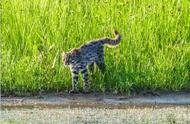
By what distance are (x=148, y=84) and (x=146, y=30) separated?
Answer: 0.76 metres

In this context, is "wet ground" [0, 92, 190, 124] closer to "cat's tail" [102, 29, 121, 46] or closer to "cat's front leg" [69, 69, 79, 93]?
"cat's front leg" [69, 69, 79, 93]

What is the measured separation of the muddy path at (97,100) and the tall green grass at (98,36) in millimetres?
149

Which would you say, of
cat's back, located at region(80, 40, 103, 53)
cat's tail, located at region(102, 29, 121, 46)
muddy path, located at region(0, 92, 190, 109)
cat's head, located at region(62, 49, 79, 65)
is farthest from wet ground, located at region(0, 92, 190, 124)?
cat's tail, located at region(102, 29, 121, 46)

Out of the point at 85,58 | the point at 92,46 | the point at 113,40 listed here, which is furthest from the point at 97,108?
the point at 113,40

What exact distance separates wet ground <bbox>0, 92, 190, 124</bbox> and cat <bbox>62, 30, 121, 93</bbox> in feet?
0.60

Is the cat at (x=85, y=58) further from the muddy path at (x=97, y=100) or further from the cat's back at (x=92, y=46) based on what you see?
the muddy path at (x=97, y=100)

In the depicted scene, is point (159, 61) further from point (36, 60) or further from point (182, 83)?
point (36, 60)

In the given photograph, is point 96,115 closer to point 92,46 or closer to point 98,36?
point 92,46

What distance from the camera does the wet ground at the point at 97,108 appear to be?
24.0 ft

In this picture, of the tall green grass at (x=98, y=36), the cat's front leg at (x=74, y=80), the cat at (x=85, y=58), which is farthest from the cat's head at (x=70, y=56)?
the tall green grass at (x=98, y=36)

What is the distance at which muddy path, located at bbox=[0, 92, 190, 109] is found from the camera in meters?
7.92

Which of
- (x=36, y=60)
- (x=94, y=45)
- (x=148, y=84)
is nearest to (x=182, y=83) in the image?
(x=148, y=84)

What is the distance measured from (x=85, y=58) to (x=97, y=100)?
48cm

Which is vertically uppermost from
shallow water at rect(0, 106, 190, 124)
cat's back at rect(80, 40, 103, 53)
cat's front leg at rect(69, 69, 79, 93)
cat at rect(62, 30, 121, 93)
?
cat's back at rect(80, 40, 103, 53)
